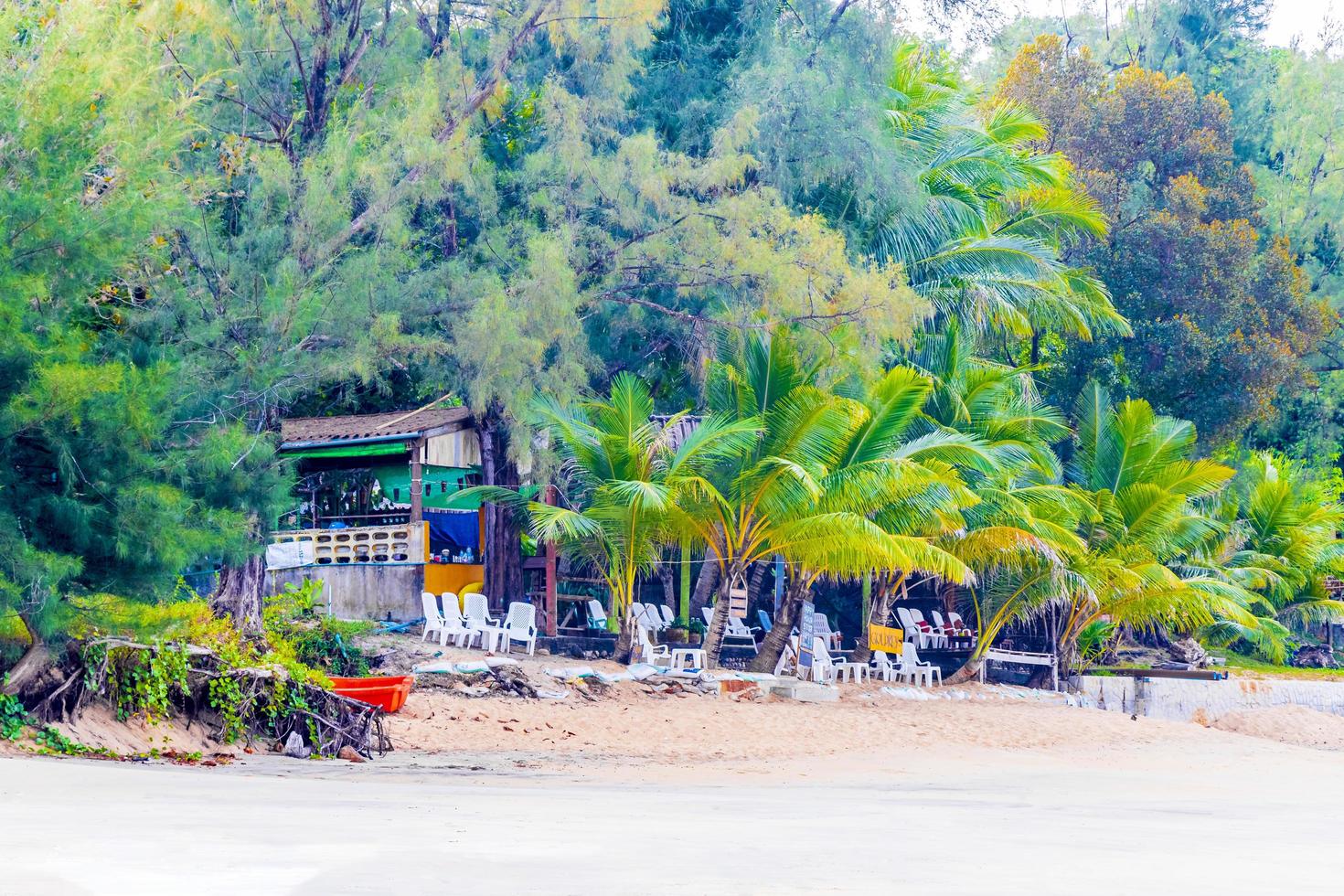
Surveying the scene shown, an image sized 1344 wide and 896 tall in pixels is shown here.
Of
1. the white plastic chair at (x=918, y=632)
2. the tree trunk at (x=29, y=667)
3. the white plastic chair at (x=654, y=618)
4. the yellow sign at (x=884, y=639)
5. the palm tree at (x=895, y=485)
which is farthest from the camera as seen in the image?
the white plastic chair at (x=918, y=632)

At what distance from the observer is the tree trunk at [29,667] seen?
10859 mm

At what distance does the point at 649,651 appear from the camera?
18938 millimetres

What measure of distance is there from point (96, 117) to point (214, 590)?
6307mm

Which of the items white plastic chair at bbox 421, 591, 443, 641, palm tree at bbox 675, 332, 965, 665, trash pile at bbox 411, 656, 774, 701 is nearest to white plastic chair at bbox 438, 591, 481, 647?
white plastic chair at bbox 421, 591, 443, 641

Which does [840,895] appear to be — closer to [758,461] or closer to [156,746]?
[156,746]

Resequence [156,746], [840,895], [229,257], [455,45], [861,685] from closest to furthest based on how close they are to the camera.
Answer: [840,895] < [156,746] < [229,257] < [455,45] < [861,685]

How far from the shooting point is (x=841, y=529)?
18.2m

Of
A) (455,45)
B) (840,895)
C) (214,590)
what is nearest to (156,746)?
(214,590)

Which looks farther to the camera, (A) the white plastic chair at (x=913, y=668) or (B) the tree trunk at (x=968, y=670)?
(B) the tree trunk at (x=968, y=670)

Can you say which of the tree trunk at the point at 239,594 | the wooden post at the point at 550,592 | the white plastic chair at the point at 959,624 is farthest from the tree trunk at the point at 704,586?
the tree trunk at the point at 239,594

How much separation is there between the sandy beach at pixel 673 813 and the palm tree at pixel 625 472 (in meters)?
2.27

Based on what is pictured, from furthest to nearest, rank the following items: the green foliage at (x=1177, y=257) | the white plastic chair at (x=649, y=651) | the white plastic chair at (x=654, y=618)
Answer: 1. the green foliage at (x=1177, y=257)
2. the white plastic chair at (x=654, y=618)
3. the white plastic chair at (x=649, y=651)

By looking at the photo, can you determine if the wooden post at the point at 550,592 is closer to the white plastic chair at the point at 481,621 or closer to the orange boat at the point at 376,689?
the white plastic chair at the point at 481,621

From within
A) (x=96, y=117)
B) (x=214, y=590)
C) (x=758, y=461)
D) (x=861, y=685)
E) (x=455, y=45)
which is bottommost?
(x=861, y=685)
